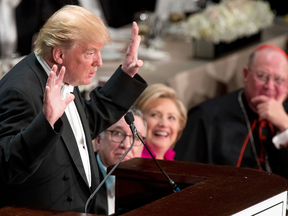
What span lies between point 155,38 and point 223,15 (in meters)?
0.67

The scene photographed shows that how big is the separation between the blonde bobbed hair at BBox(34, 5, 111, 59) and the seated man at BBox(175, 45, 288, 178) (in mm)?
1936

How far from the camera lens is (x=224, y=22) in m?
4.10

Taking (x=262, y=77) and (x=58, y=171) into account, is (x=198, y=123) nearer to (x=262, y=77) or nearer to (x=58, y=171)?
(x=262, y=77)

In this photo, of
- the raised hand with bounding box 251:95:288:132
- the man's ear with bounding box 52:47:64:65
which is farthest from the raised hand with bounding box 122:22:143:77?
the raised hand with bounding box 251:95:288:132

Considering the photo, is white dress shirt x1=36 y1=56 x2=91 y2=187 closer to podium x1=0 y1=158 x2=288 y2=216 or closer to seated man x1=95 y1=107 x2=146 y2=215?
podium x1=0 y1=158 x2=288 y2=216

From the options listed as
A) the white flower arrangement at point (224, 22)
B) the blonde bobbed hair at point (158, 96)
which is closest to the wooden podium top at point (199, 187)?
the blonde bobbed hair at point (158, 96)

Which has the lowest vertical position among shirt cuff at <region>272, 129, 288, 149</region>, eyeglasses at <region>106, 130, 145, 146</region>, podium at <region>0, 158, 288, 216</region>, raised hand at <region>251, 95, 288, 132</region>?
shirt cuff at <region>272, 129, 288, 149</region>

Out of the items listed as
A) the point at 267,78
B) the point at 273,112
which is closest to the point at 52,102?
the point at 273,112

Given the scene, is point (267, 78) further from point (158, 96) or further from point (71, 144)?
point (71, 144)

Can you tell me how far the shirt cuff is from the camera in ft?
10.3

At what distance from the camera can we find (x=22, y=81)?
1.47 metres

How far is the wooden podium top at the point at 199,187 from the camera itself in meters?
1.32

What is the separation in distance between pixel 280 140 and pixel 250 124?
0.29 m

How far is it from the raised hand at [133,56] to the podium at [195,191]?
0.37 meters
